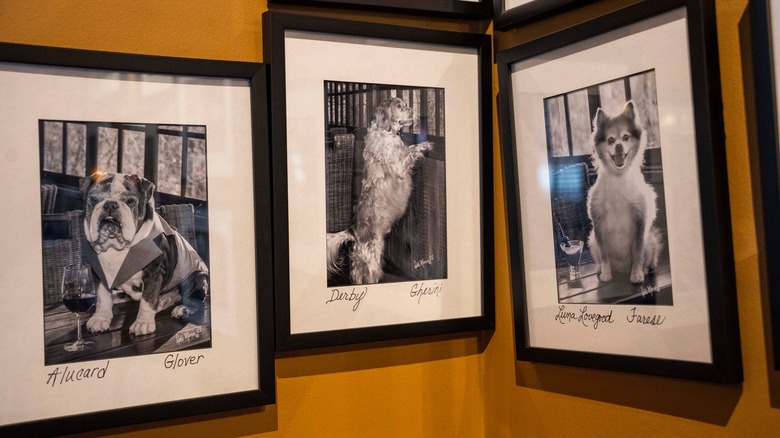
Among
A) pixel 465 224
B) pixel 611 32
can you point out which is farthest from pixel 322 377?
pixel 611 32

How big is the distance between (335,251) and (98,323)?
0.33 metres

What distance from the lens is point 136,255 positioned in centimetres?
87

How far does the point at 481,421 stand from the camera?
114cm

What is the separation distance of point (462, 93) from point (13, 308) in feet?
2.33

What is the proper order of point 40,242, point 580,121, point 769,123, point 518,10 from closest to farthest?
point 769,123
point 40,242
point 580,121
point 518,10

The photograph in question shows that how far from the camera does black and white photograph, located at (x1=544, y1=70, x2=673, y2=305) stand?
2.74ft

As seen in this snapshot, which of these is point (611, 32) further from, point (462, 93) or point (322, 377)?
point (322, 377)

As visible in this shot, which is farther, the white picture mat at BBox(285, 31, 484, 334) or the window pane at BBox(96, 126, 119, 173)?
the white picture mat at BBox(285, 31, 484, 334)

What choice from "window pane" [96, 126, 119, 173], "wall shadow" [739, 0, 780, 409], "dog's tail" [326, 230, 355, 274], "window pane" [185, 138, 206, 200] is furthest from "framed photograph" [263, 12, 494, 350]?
"wall shadow" [739, 0, 780, 409]

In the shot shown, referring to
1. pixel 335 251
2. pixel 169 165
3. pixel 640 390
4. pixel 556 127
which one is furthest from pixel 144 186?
pixel 640 390

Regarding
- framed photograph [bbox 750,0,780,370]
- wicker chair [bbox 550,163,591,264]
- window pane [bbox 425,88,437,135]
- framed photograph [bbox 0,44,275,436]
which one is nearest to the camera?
framed photograph [bbox 750,0,780,370]

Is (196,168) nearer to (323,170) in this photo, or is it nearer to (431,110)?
(323,170)

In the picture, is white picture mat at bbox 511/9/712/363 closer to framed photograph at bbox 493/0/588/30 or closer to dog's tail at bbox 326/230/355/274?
framed photograph at bbox 493/0/588/30

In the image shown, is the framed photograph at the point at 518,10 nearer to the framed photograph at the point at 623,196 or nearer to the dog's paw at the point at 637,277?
the framed photograph at the point at 623,196
